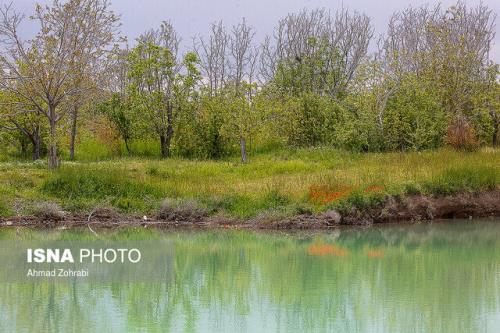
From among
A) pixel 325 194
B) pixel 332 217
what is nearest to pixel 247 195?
pixel 325 194

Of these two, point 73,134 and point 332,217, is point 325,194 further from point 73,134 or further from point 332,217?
point 73,134

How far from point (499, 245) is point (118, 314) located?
36.7ft

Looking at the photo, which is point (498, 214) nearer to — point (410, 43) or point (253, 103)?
point (253, 103)

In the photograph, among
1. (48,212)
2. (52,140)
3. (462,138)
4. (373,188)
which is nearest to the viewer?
(48,212)

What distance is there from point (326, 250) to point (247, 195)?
5.14m

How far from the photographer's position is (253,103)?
29.6 m

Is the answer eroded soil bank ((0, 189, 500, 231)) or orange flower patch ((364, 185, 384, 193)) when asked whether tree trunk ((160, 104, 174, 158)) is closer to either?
eroded soil bank ((0, 189, 500, 231))

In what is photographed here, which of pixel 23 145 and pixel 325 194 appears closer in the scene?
pixel 325 194

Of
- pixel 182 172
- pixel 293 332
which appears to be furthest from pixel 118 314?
pixel 182 172

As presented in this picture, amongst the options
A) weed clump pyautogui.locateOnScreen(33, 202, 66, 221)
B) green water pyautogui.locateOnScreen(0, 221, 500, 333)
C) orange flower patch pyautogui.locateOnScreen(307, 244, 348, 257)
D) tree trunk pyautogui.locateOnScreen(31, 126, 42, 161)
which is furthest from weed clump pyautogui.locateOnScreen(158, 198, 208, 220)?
tree trunk pyautogui.locateOnScreen(31, 126, 42, 161)

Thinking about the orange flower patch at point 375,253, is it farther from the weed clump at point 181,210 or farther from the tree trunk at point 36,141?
the tree trunk at point 36,141

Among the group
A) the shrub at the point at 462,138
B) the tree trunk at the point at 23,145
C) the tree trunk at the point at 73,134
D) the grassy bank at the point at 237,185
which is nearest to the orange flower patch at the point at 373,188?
the grassy bank at the point at 237,185

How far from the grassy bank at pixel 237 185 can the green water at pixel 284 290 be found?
6.89 feet

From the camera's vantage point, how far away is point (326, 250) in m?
17.2
